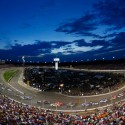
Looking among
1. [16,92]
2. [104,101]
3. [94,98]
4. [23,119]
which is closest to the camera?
[23,119]

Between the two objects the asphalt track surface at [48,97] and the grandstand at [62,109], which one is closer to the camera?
the grandstand at [62,109]

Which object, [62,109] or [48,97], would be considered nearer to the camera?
[62,109]

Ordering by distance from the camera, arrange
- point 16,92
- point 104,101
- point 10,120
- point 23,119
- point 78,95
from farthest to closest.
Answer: point 16,92
point 78,95
point 104,101
point 23,119
point 10,120

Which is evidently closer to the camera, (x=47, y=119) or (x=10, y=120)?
(x=10, y=120)

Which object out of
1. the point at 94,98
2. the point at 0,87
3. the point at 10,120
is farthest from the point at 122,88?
the point at 10,120

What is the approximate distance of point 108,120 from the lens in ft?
158

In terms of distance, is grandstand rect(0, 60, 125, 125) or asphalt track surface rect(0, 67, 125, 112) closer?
grandstand rect(0, 60, 125, 125)

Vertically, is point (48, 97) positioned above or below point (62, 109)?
above

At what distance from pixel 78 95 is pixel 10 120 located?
6437 centimetres

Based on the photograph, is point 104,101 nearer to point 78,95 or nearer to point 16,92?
point 78,95

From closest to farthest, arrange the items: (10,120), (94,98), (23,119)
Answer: (10,120)
(23,119)
(94,98)

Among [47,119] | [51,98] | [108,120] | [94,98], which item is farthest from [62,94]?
[108,120]

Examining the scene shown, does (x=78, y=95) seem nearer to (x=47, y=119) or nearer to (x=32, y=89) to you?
(x=32, y=89)

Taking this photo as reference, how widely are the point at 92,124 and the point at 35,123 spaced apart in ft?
28.9
